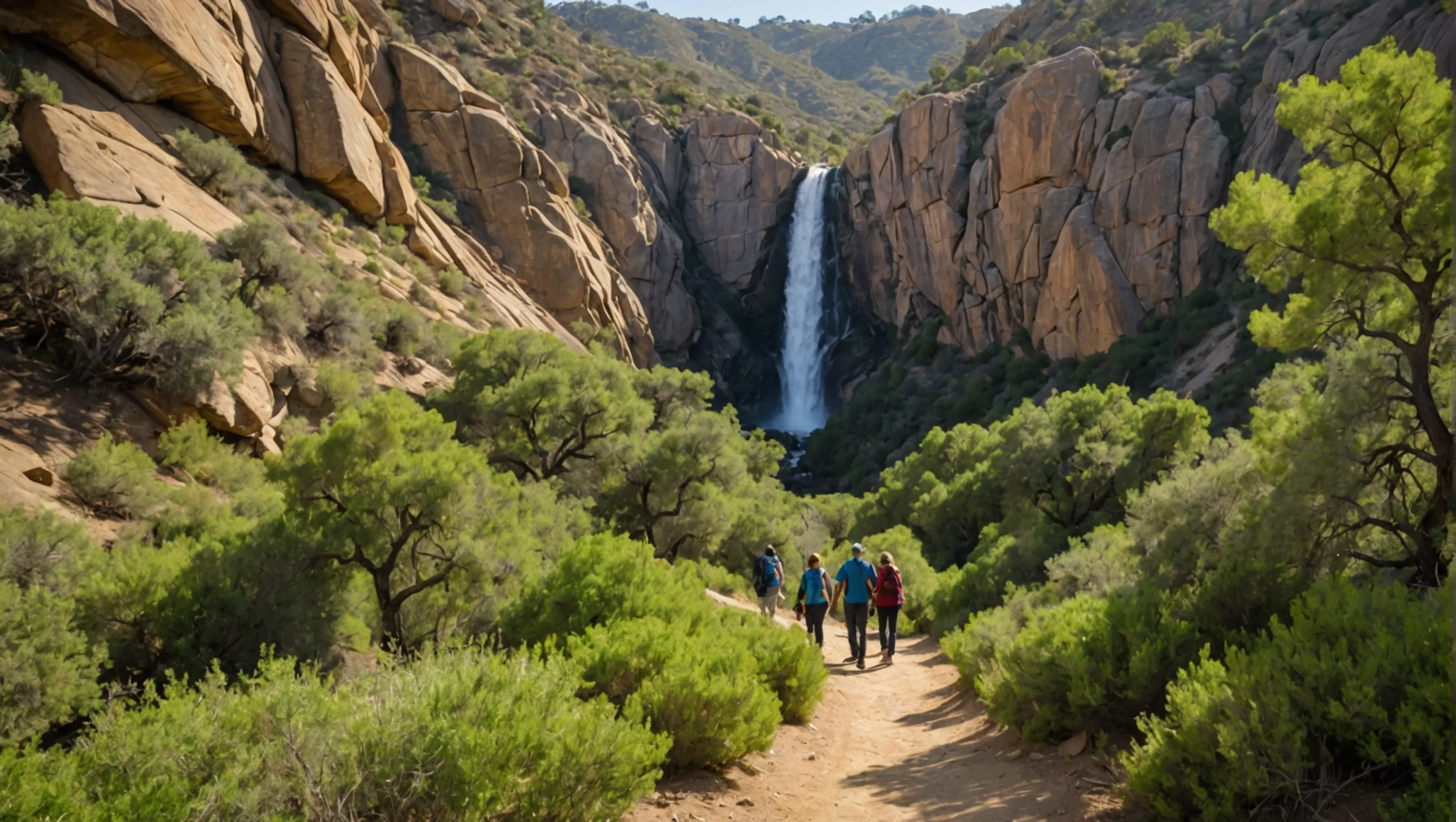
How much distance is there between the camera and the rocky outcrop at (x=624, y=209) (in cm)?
5316

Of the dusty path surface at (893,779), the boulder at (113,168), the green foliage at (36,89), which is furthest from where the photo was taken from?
the green foliage at (36,89)

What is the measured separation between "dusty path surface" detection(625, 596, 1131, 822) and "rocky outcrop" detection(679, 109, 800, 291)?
55020 mm

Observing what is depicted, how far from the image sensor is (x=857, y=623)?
13.5 m

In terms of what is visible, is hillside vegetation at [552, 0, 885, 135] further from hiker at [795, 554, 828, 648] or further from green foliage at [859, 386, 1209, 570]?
hiker at [795, 554, 828, 648]

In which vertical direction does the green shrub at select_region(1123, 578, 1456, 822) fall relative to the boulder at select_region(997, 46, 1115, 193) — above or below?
below

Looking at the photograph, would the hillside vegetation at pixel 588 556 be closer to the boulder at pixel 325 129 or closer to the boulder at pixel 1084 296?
the boulder at pixel 325 129

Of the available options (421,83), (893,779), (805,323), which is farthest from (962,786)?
(805,323)

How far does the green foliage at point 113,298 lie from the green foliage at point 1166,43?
5076cm

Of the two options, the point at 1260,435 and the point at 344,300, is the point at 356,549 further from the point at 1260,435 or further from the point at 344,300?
the point at 344,300

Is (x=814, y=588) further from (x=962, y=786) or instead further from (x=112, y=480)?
(x=112, y=480)

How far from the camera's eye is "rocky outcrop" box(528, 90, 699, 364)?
53.2 metres

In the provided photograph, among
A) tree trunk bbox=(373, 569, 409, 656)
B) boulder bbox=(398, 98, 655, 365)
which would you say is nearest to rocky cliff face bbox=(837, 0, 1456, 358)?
boulder bbox=(398, 98, 655, 365)

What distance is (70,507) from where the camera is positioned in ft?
40.7

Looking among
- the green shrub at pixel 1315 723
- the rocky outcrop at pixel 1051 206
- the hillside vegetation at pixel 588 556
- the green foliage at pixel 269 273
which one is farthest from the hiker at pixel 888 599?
the rocky outcrop at pixel 1051 206
